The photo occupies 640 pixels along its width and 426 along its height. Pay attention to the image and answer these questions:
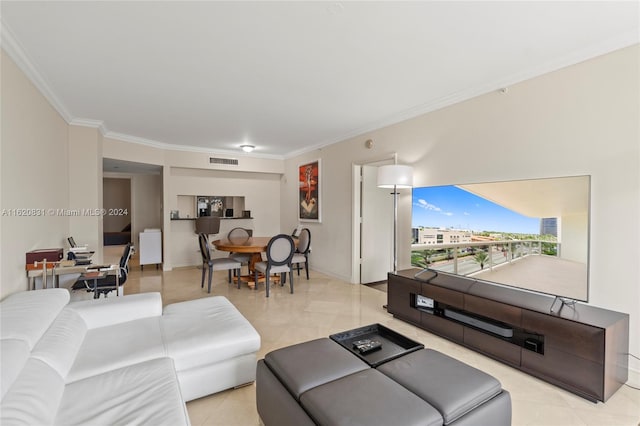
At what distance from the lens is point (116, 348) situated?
1.88m

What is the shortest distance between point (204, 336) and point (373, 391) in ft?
4.02

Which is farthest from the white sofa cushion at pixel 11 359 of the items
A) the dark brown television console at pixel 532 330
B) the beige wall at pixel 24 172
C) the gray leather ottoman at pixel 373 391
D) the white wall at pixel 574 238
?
the white wall at pixel 574 238

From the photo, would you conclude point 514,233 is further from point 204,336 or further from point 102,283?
point 102,283

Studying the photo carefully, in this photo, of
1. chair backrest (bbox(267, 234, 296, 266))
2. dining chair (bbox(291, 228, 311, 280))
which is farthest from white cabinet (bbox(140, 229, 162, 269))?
chair backrest (bbox(267, 234, 296, 266))

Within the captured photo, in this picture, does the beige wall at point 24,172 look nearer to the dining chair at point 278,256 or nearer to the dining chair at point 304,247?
the dining chair at point 278,256

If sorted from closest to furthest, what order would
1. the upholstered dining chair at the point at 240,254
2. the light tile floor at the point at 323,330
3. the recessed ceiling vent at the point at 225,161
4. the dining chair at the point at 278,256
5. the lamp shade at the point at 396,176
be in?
Result: the light tile floor at the point at 323,330 < the lamp shade at the point at 396,176 < the dining chair at the point at 278,256 < the upholstered dining chair at the point at 240,254 < the recessed ceiling vent at the point at 225,161

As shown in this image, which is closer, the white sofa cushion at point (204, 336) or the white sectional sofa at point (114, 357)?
the white sectional sofa at point (114, 357)

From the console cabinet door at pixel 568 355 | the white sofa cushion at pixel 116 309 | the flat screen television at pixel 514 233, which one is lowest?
the console cabinet door at pixel 568 355

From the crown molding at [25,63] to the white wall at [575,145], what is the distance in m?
3.96

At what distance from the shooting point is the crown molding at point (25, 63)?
2.23 meters

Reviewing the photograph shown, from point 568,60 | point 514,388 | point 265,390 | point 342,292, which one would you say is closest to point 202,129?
point 342,292

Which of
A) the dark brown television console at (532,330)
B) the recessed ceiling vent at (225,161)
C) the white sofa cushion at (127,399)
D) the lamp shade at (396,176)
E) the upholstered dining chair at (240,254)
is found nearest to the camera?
the white sofa cushion at (127,399)

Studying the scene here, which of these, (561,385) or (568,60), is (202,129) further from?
(561,385)

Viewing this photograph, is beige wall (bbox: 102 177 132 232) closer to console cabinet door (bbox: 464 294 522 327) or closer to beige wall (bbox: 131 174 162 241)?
beige wall (bbox: 131 174 162 241)
